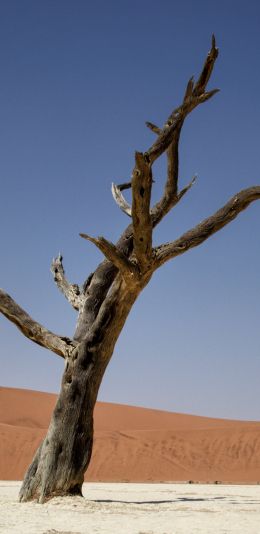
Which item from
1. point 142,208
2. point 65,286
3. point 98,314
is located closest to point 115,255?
point 142,208

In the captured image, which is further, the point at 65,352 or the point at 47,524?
the point at 65,352

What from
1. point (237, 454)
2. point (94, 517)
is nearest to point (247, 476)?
point (237, 454)

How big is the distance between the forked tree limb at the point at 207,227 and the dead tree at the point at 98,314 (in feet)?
0.05

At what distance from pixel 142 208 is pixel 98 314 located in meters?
2.15

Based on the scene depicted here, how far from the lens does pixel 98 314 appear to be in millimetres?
10039

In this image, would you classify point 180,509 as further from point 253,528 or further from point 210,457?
point 210,457

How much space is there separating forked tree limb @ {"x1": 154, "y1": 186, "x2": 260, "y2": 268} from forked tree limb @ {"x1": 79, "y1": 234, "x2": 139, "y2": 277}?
0.40 meters

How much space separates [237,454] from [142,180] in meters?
19.2

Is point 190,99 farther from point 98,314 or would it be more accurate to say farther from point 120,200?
point 98,314

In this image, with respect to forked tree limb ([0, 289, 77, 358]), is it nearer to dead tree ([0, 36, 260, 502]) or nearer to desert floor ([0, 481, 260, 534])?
dead tree ([0, 36, 260, 502])

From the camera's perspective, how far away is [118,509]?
884cm

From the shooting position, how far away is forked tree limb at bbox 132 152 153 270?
26.8 ft

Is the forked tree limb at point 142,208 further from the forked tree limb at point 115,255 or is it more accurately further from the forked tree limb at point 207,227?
the forked tree limb at point 207,227

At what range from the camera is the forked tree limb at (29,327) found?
10180 millimetres
